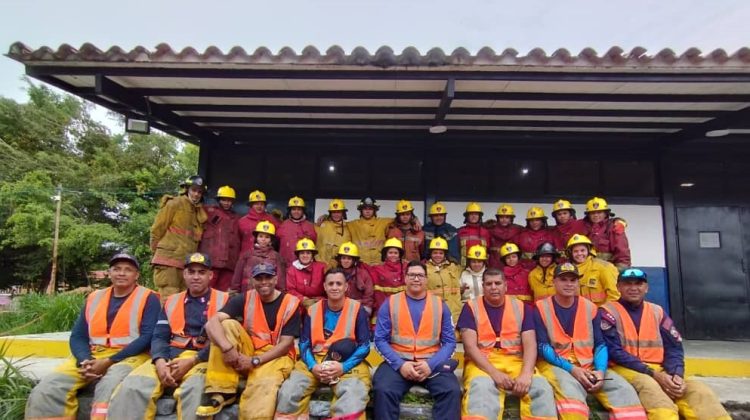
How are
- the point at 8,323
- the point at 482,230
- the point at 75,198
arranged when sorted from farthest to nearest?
the point at 75,198
the point at 8,323
the point at 482,230

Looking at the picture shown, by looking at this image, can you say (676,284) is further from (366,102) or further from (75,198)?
(75,198)

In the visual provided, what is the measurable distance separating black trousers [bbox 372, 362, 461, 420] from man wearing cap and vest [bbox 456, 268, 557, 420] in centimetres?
12

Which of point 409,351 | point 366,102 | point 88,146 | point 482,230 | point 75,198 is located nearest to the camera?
point 409,351

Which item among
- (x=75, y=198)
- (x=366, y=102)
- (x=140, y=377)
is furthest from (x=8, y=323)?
(x=366, y=102)

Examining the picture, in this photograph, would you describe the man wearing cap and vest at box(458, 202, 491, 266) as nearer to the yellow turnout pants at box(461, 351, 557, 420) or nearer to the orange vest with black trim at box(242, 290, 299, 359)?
the yellow turnout pants at box(461, 351, 557, 420)

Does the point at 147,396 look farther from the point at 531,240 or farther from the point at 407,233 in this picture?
the point at 531,240

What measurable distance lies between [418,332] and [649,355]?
2.10m

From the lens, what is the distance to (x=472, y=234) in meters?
6.09

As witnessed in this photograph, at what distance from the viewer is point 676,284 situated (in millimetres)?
6836

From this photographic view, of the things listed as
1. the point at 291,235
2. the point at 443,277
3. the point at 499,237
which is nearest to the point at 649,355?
the point at 443,277

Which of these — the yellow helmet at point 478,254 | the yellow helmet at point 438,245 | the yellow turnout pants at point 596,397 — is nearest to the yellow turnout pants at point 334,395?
the yellow turnout pants at point 596,397

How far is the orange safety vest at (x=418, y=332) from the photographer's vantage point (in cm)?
Answer: 400

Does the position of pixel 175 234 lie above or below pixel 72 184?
below

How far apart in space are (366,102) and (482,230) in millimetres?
2347
